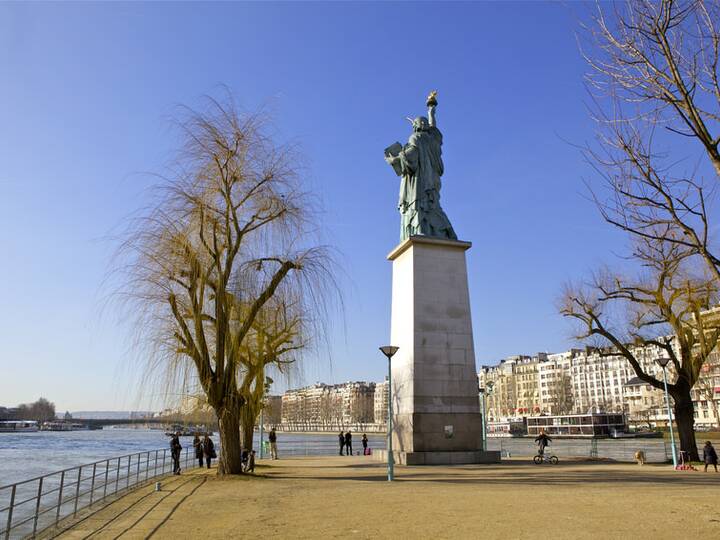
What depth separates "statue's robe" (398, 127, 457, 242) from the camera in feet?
88.4

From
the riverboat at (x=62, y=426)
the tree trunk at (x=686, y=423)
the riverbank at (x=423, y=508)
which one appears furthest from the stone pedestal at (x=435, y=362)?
the riverboat at (x=62, y=426)

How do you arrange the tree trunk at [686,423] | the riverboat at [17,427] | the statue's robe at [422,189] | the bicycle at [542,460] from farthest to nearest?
the riverboat at [17,427] → the statue's robe at [422,189] → the tree trunk at [686,423] → the bicycle at [542,460]

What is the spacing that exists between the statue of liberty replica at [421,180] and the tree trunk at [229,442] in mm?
11881

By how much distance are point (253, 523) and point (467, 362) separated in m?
15.2

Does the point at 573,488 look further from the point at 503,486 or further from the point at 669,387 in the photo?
the point at 669,387

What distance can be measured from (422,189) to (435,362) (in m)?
8.49

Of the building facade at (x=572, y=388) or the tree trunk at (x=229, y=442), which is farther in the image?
the building facade at (x=572, y=388)

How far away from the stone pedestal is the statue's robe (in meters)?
1.18

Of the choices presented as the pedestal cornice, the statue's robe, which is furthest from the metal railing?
the statue's robe

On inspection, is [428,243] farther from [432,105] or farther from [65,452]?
[65,452]

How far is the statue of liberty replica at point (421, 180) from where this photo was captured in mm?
26969

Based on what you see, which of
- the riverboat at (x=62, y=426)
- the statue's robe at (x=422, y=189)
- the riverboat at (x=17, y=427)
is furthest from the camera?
the riverboat at (x=62, y=426)

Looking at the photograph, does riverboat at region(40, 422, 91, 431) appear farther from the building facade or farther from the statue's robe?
the statue's robe

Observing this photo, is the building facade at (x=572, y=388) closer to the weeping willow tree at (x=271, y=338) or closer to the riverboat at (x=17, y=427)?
the weeping willow tree at (x=271, y=338)
